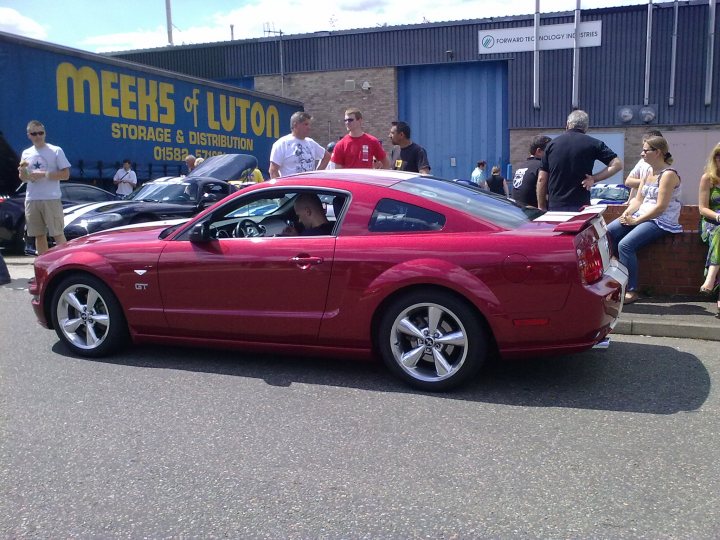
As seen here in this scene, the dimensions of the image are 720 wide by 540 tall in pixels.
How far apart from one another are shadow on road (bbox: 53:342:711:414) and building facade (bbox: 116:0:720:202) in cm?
2026

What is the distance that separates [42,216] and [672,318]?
740cm

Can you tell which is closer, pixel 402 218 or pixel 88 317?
pixel 402 218

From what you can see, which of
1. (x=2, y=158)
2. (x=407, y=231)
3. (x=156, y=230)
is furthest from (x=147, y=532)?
(x=2, y=158)

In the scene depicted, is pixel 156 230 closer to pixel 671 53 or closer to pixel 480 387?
pixel 480 387

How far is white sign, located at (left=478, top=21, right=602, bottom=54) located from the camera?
25219 mm

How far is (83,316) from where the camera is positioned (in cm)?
535

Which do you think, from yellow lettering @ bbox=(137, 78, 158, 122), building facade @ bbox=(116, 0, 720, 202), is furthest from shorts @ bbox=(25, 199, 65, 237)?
building facade @ bbox=(116, 0, 720, 202)

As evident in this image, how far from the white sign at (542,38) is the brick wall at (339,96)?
402 cm

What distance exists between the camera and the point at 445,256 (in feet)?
14.2

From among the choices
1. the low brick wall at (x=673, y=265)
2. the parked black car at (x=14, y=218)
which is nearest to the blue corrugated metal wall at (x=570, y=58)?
the parked black car at (x=14, y=218)

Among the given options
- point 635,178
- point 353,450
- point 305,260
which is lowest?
point 353,450

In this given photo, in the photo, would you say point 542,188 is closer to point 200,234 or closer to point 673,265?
point 673,265

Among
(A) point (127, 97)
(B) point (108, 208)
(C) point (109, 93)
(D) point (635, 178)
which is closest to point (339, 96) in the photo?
Result: (A) point (127, 97)

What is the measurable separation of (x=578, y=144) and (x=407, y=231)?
2.68 m
